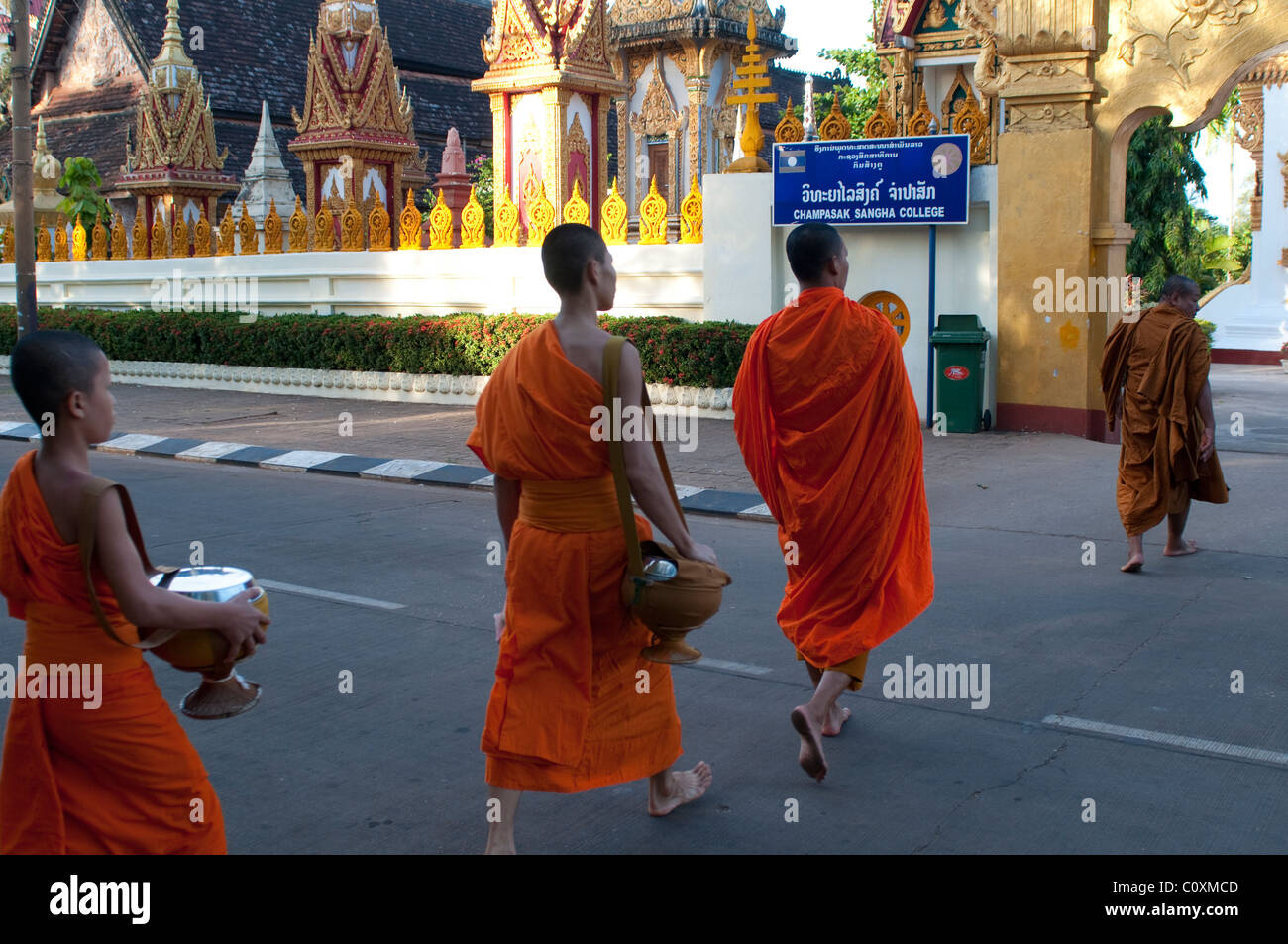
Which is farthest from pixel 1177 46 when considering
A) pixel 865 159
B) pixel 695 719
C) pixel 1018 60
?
pixel 695 719

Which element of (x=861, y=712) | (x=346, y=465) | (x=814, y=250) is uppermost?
(x=814, y=250)

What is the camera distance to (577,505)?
A: 12.3 ft

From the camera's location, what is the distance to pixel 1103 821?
3949 mm

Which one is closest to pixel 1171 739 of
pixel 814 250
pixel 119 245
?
pixel 814 250

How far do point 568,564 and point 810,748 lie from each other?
3.80 feet

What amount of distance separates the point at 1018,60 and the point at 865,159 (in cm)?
164

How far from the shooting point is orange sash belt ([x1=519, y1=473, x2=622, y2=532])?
374cm

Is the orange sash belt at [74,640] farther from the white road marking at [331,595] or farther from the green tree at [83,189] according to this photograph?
the green tree at [83,189]

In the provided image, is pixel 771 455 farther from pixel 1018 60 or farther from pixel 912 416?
pixel 1018 60

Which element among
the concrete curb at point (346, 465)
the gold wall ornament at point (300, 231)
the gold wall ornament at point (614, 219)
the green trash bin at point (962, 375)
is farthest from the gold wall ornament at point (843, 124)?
the gold wall ornament at point (300, 231)

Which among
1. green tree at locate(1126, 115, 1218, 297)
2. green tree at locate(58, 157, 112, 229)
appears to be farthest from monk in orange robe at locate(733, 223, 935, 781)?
green tree at locate(58, 157, 112, 229)

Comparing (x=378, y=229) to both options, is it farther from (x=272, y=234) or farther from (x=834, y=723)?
(x=834, y=723)

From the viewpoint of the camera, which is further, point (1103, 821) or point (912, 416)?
point (912, 416)
